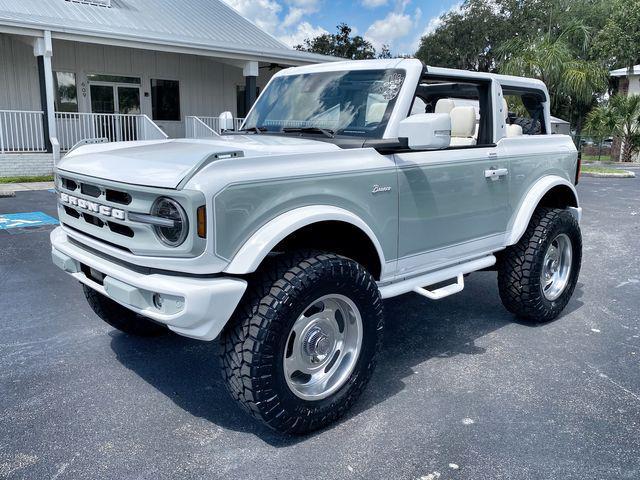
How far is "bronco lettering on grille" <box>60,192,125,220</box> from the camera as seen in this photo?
9.37ft

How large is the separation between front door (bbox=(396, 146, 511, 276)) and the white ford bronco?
1 cm

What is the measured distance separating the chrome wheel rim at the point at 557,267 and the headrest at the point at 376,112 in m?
2.08

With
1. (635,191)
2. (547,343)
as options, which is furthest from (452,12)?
(547,343)

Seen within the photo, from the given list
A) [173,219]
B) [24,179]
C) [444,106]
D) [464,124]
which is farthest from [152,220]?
[24,179]

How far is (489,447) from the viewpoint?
114 inches

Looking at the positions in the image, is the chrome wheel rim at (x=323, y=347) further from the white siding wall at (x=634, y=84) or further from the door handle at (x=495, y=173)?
the white siding wall at (x=634, y=84)

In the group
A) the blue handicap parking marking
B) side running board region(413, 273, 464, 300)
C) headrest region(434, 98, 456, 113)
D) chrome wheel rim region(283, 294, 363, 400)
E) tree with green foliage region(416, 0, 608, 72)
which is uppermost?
tree with green foliage region(416, 0, 608, 72)

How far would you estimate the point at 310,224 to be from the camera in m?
2.99

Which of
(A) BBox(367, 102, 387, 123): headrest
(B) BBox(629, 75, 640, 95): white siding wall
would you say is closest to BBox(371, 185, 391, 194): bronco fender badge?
(A) BBox(367, 102, 387, 123): headrest

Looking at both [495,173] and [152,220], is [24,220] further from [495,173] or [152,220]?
[495,173]

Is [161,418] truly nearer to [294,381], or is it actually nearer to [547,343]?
[294,381]

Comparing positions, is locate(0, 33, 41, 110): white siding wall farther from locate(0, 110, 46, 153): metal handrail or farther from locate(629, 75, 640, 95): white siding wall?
locate(629, 75, 640, 95): white siding wall

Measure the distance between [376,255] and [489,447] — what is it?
1.21m

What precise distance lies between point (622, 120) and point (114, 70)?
20506mm
